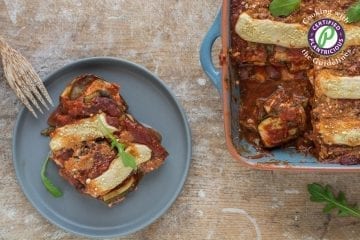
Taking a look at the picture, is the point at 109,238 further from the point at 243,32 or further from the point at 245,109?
the point at 243,32

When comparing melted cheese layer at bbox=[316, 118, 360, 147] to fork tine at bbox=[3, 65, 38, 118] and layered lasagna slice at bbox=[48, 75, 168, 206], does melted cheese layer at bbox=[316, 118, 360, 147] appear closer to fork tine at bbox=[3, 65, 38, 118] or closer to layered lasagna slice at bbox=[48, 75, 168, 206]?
layered lasagna slice at bbox=[48, 75, 168, 206]

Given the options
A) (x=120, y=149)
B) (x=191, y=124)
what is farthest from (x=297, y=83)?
(x=120, y=149)

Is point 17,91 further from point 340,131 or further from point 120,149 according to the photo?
point 340,131

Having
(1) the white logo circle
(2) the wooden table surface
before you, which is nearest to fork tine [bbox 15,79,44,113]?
(2) the wooden table surface

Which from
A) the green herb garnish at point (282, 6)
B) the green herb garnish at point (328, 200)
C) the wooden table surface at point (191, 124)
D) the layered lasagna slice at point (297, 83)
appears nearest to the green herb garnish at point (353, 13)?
the layered lasagna slice at point (297, 83)

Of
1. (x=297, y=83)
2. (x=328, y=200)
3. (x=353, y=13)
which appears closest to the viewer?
(x=353, y=13)

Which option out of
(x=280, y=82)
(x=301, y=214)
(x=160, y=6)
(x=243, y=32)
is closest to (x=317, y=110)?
(x=280, y=82)
